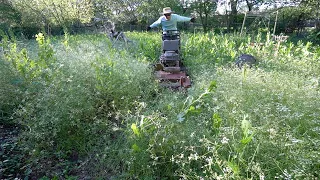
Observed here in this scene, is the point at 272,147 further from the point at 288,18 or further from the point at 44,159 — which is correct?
the point at 288,18

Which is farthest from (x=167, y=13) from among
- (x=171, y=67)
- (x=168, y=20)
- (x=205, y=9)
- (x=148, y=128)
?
(x=205, y=9)

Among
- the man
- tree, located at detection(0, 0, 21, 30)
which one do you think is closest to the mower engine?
the man

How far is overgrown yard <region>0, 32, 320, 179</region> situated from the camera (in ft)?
6.43

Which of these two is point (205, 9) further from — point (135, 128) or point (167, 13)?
point (135, 128)

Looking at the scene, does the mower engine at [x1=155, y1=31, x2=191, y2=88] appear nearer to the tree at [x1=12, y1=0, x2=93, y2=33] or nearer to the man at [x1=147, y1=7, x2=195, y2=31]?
the man at [x1=147, y1=7, x2=195, y2=31]

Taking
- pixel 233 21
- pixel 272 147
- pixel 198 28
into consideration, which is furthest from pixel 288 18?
pixel 272 147

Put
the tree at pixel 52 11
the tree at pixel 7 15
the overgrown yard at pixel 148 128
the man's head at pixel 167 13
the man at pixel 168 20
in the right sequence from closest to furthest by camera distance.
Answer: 1. the overgrown yard at pixel 148 128
2. the man's head at pixel 167 13
3. the man at pixel 168 20
4. the tree at pixel 52 11
5. the tree at pixel 7 15

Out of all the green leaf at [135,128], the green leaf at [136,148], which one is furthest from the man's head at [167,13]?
the green leaf at [136,148]

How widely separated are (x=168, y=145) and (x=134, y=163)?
0.38 meters

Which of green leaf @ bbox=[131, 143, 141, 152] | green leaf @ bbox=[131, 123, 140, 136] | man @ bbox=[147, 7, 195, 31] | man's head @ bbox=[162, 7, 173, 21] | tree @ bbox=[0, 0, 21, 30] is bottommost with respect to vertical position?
green leaf @ bbox=[131, 143, 141, 152]

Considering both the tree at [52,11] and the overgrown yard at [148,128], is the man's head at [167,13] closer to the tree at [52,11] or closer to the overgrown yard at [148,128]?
the overgrown yard at [148,128]

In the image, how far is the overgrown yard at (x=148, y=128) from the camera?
1.96 metres

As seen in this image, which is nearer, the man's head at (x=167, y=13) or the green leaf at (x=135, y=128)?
the green leaf at (x=135, y=128)

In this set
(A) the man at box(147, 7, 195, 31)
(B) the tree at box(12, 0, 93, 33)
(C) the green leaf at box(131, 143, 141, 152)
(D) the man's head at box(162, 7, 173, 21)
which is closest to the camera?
(C) the green leaf at box(131, 143, 141, 152)
